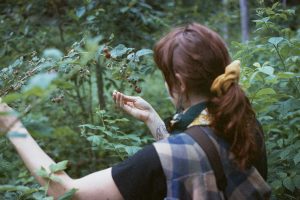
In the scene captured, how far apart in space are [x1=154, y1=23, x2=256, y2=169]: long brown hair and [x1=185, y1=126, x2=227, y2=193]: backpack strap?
0.05 metres

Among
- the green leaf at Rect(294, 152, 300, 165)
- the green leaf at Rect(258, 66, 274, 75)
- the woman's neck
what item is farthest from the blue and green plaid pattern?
the green leaf at Rect(294, 152, 300, 165)

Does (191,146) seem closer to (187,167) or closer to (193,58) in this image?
(187,167)

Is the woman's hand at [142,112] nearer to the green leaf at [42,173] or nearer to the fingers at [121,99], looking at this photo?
the fingers at [121,99]

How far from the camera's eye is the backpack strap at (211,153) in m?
1.47

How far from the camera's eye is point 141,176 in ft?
4.92

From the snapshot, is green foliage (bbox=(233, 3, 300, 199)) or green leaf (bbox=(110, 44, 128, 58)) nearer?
green leaf (bbox=(110, 44, 128, 58))

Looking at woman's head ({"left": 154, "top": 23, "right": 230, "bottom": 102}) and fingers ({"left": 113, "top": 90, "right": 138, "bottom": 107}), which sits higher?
woman's head ({"left": 154, "top": 23, "right": 230, "bottom": 102})

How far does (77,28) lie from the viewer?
12.6 feet

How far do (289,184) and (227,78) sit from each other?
34.4 inches

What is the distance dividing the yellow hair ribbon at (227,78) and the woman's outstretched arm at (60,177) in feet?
1.42

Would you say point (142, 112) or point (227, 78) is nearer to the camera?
point (227, 78)

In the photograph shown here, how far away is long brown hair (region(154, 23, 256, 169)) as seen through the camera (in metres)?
1.51

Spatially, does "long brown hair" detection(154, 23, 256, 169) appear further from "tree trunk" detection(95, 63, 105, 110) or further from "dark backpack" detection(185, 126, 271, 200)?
"tree trunk" detection(95, 63, 105, 110)

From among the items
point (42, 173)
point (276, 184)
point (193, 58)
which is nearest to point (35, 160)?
point (42, 173)
